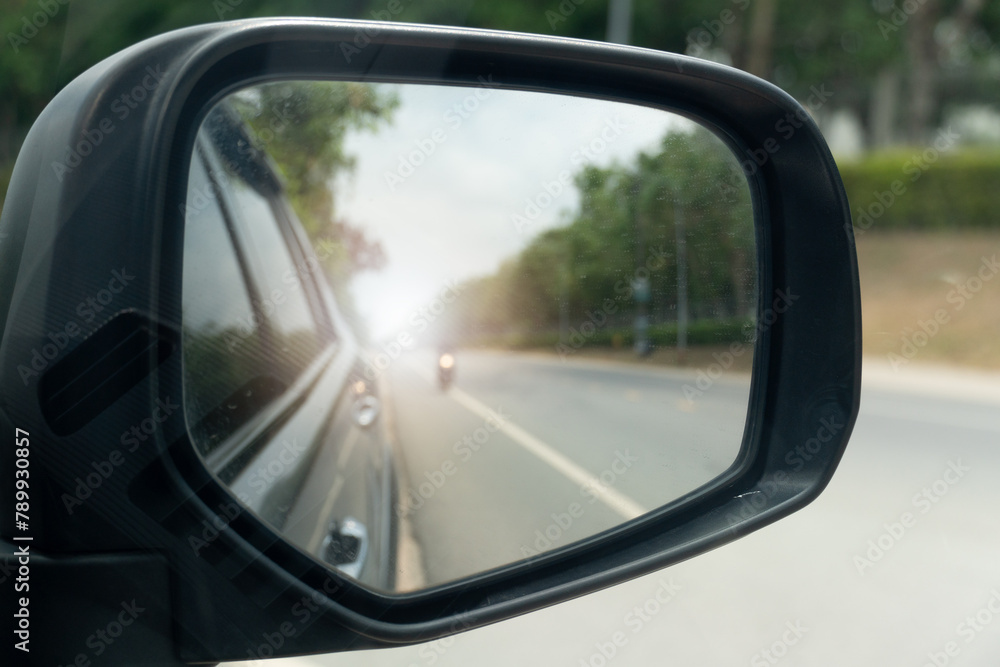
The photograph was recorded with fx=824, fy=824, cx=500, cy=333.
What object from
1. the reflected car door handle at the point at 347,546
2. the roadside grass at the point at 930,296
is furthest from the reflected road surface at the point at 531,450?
the roadside grass at the point at 930,296

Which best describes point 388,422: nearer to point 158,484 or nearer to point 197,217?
point 197,217

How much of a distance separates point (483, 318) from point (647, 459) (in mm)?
444

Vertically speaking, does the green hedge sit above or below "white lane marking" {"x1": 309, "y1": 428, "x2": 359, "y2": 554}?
above

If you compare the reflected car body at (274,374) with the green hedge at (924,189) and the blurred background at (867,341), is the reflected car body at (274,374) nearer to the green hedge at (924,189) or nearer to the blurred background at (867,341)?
the blurred background at (867,341)

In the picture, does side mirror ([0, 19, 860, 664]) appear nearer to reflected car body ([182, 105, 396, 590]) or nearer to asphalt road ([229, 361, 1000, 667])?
reflected car body ([182, 105, 396, 590])

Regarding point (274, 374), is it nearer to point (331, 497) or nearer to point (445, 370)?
point (331, 497)

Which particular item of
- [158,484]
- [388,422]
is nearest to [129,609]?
[158,484]

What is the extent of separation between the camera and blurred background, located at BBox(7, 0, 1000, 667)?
366 cm

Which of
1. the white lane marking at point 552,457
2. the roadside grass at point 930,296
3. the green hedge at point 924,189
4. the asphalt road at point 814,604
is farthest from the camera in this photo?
the green hedge at point 924,189

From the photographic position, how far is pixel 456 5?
20.4 m

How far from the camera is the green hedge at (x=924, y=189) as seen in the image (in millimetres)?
22156

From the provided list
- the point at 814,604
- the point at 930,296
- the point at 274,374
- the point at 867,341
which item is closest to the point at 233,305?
the point at 274,374

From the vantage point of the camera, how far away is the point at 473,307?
1743mm

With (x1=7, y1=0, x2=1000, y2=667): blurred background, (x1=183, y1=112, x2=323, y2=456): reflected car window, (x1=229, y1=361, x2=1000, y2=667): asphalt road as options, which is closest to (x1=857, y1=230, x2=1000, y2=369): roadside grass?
(x1=7, y1=0, x2=1000, y2=667): blurred background
